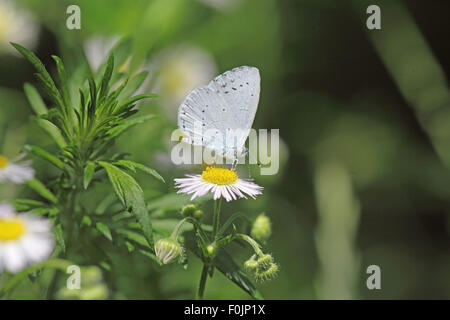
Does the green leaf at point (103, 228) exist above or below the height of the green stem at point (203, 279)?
above

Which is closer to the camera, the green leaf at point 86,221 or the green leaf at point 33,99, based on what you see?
the green leaf at point 86,221

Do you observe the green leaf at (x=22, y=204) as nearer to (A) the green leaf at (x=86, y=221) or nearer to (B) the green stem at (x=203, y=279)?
(A) the green leaf at (x=86, y=221)

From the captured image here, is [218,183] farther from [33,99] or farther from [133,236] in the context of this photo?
[33,99]

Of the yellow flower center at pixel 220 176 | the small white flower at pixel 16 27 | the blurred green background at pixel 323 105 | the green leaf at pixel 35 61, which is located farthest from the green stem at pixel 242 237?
the small white flower at pixel 16 27

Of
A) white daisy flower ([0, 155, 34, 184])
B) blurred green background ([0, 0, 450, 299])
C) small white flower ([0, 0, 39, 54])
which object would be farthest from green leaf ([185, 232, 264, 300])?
small white flower ([0, 0, 39, 54])

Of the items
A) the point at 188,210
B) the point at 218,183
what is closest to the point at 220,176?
the point at 218,183

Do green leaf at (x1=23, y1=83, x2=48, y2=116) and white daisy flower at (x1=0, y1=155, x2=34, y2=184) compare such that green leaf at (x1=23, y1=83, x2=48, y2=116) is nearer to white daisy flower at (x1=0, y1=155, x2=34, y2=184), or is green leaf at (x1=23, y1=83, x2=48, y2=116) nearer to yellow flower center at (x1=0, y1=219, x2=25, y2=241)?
white daisy flower at (x1=0, y1=155, x2=34, y2=184)
